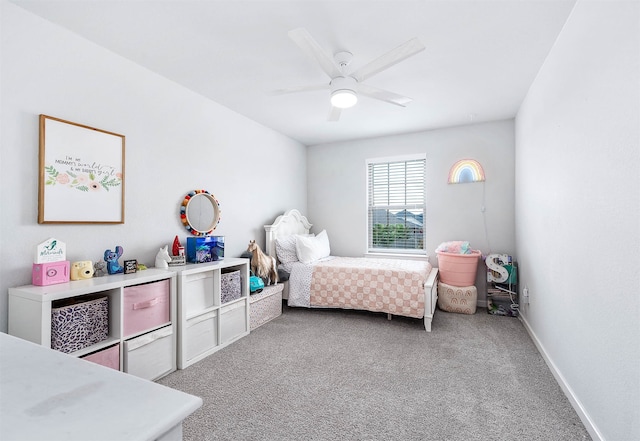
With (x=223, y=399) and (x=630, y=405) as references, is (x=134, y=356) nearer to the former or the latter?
(x=223, y=399)

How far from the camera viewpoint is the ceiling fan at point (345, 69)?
1.84 m

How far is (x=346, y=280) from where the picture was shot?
3566 millimetres

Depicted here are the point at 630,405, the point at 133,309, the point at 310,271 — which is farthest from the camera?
the point at 310,271

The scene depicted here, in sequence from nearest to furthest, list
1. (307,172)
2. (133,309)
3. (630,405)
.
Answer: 1. (630,405)
2. (133,309)
3. (307,172)

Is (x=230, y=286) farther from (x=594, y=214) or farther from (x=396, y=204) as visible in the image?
(x=396, y=204)

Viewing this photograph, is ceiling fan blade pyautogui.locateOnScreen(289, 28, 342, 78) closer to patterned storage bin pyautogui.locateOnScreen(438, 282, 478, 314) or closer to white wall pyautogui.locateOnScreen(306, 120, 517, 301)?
white wall pyautogui.locateOnScreen(306, 120, 517, 301)

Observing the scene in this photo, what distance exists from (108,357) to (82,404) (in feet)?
5.54

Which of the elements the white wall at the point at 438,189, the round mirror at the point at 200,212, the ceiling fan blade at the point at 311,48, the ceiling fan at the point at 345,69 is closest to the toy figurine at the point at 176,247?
the round mirror at the point at 200,212

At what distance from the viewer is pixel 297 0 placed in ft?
5.90

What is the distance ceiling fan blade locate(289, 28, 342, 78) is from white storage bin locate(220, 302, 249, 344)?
2.12m

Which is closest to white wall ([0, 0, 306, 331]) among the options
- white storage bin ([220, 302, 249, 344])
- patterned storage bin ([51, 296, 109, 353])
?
patterned storage bin ([51, 296, 109, 353])

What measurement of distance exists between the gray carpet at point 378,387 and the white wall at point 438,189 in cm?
134

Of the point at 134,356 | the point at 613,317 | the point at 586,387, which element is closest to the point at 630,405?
the point at 613,317

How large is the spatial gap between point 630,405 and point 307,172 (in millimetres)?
4414
